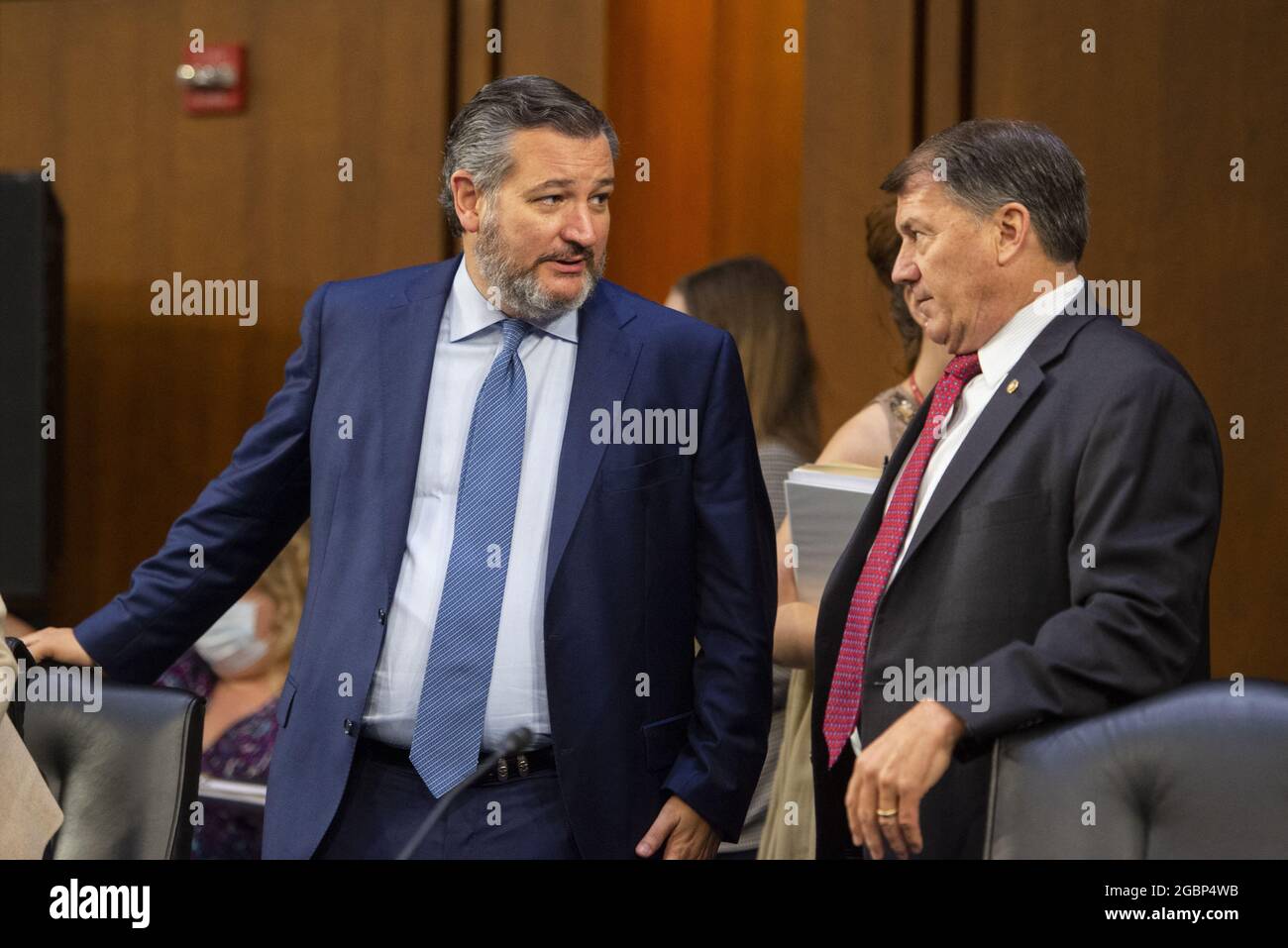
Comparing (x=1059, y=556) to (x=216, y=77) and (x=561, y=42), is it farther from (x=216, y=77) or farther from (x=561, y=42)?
(x=216, y=77)

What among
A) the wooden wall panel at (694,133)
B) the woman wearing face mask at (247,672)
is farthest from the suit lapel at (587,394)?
the wooden wall panel at (694,133)

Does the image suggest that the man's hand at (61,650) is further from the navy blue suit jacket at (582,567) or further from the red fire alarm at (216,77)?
the red fire alarm at (216,77)

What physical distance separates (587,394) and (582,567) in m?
0.23

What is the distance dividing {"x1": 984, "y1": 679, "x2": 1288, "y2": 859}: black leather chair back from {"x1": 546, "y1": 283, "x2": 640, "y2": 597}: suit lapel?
0.65 metres

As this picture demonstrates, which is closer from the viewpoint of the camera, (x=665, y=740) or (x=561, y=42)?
(x=665, y=740)

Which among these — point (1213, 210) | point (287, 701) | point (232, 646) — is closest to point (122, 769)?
point (287, 701)

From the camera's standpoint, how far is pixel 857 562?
2160 millimetres

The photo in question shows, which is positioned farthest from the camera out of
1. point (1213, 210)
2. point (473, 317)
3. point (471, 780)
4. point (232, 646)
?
point (1213, 210)

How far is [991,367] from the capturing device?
2.09m
